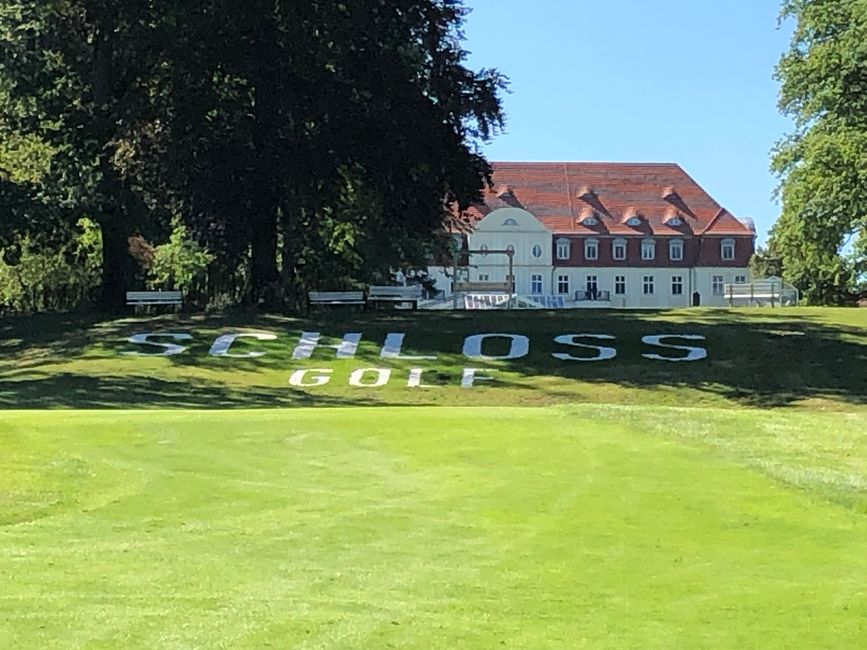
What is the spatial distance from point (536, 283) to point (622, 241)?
844 cm

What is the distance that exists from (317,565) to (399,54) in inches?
1274

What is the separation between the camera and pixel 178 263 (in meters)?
53.2

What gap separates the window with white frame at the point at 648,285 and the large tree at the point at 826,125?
185 feet

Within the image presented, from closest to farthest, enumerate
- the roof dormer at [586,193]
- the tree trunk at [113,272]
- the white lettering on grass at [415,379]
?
the white lettering on grass at [415,379] < the tree trunk at [113,272] < the roof dormer at [586,193]

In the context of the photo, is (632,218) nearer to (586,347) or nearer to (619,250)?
(619,250)

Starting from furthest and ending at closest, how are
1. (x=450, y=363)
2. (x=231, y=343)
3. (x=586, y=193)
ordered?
(x=586, y=193)
(x=231, y=343)
(x=450, y=363)

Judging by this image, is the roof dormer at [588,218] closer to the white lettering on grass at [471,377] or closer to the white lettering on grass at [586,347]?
the white lettering on grass at [586,347]

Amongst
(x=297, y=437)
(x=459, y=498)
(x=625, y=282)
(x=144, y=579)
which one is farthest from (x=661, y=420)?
(x=625, y=282)

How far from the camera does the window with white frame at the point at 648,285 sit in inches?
4390

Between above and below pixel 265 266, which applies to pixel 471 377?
below

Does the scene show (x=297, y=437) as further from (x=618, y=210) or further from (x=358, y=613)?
(x=618, y=210)

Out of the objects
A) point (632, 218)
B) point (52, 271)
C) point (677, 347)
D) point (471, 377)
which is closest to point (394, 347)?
point (471, 377)

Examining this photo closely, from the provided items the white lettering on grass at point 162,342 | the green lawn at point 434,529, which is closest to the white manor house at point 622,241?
the white lettering on grass at point 162,342

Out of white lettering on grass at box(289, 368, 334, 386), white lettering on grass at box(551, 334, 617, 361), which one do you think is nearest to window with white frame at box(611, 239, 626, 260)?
white lettering on grass at box(551, 334, 617, 361)
